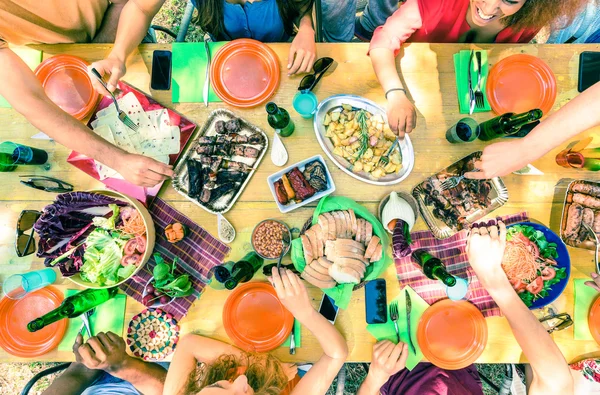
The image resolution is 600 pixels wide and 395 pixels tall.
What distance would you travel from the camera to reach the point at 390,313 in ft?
5.62

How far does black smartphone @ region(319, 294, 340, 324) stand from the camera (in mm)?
1716

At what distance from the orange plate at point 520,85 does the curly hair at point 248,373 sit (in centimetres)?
163

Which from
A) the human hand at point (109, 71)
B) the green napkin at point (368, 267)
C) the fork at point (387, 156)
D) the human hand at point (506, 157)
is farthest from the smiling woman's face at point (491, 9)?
the human hand at point (109, 71)

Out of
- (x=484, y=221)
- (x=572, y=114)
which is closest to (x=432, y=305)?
(x=484, y=221)

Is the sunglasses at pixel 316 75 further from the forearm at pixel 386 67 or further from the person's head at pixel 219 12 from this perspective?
the person's head at pixel 219 12

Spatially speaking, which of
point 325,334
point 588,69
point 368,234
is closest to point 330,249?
point 368,234

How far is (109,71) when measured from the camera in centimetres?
175

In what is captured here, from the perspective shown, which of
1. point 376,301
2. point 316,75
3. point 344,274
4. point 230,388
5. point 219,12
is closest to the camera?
point 230,388

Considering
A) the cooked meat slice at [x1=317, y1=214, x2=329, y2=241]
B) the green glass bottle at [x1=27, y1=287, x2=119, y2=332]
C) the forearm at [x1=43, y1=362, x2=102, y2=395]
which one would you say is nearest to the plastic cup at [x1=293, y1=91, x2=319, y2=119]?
the cooked meat slice at [x1=317, y1=214, x2=329, y2=241]

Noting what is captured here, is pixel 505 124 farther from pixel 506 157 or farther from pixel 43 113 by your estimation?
pixel 43 113

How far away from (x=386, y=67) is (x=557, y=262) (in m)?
1.21

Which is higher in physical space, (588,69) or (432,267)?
(588,69)

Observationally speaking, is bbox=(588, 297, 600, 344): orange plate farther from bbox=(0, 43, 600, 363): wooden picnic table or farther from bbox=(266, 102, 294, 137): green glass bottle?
bbox=(266, 102, 294, 137): green glass bottle

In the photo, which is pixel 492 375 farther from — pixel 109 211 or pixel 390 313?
pixel 109 211
